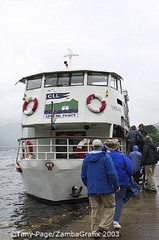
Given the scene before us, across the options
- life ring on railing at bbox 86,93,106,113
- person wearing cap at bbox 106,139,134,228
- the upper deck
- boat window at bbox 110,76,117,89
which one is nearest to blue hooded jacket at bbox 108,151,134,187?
person wearing cap at bbox 106,139,134,228

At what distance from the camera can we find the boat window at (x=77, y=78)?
1308 cm

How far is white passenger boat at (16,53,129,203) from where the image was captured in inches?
430

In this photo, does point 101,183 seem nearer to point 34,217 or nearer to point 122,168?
point 122,168

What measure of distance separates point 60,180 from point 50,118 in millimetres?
2939

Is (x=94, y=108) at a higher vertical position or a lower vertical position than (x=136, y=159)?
higher

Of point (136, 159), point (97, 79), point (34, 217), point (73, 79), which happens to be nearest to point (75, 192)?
point (34, 217)

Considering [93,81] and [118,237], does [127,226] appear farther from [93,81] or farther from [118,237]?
[93,81]

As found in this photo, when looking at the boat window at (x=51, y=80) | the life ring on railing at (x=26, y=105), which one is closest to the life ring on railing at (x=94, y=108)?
the boat window at (x=51, y=80)

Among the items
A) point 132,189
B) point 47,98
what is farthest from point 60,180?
point 132,189

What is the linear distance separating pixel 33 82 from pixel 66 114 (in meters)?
2.50

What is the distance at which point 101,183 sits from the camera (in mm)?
5621

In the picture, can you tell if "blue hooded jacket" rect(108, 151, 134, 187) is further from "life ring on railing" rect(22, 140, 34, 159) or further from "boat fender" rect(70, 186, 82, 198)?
"life ring on railing" rect(22, 140, 34, 159)

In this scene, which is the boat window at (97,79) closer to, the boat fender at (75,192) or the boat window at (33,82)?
the boat window at (33,82)

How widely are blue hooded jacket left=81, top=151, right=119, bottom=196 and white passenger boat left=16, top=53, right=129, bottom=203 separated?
504 centimetres
